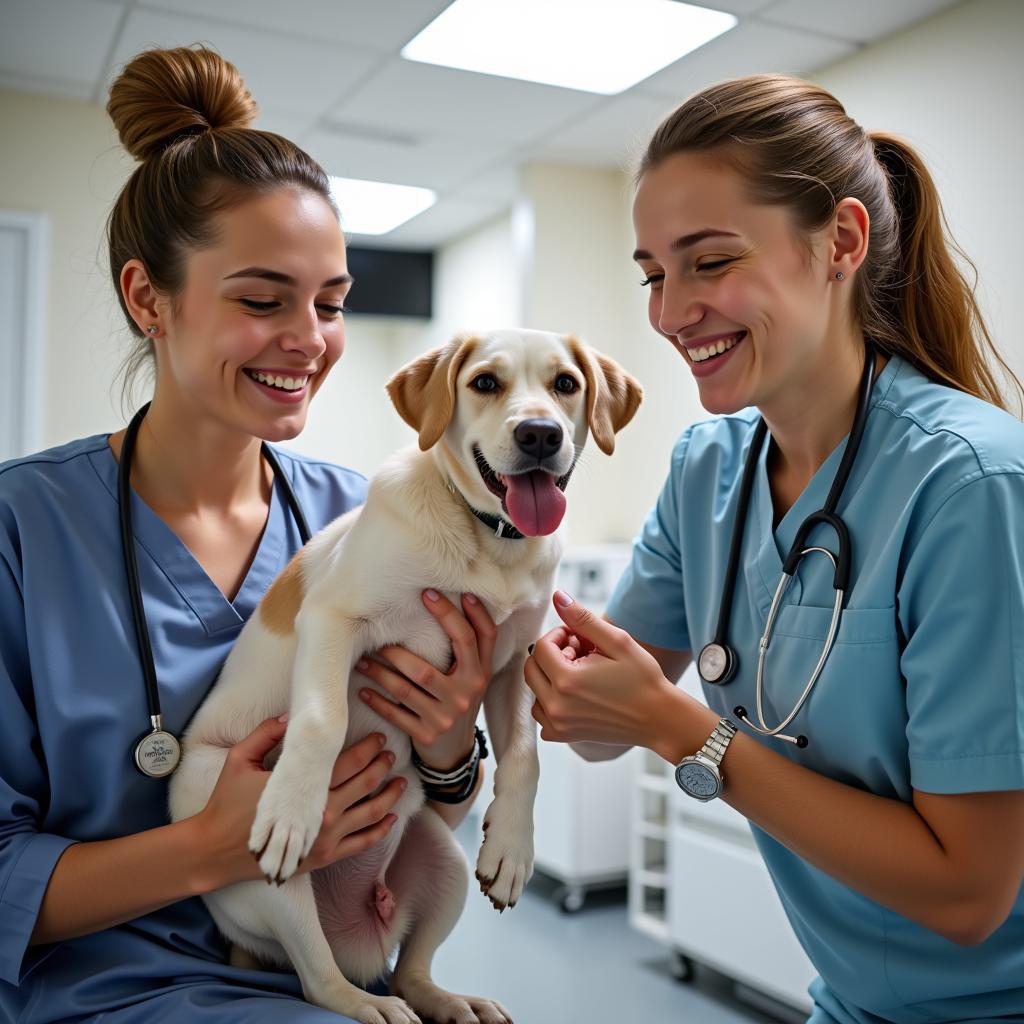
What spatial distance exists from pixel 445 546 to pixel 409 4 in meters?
2.18

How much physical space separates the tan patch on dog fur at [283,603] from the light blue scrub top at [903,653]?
553 mm

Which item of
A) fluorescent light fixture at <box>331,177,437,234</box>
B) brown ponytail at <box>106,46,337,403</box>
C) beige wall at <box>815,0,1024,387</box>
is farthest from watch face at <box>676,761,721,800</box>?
fluorescent light fixture at <box>331,177,437,234</box>

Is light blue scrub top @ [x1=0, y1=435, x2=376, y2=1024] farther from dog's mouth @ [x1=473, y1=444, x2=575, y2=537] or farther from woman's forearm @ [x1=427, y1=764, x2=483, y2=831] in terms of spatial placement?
dog's mouth @ [x1=473, y1=444, x2=575, y2=537]

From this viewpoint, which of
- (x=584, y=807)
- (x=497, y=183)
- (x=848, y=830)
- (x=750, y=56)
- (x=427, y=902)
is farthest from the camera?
→ (x=497, y=183)

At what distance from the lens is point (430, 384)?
1.38 m

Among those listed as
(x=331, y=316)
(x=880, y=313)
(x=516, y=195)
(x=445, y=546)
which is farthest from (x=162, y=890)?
(x=516, y=195)

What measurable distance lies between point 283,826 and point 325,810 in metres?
0.07

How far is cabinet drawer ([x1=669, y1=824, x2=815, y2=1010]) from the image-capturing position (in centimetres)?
279

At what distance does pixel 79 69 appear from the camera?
3467 millimetres

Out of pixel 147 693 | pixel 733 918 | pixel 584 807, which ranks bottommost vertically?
pixel 733 918

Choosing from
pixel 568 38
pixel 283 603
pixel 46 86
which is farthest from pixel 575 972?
pixel 46 86

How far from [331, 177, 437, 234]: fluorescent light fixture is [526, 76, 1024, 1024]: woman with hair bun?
3627mm

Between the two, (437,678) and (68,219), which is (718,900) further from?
(68,219)

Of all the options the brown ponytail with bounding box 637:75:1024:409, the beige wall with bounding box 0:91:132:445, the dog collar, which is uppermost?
the beige wall with bounding box 0:91:132:445
